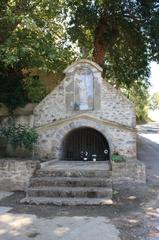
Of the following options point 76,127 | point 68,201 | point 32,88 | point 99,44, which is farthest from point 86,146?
point 68,201

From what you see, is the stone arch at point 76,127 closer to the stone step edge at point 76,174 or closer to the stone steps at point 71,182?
the stone step edge at point 76,174

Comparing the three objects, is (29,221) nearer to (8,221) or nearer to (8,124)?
(8,221)

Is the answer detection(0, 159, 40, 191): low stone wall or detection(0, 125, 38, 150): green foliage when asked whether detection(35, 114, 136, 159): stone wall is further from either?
detection(0, 159, 40, 191): low stone wall

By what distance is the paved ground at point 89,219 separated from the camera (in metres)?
A: 9.12

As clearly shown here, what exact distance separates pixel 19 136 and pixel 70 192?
4.21m

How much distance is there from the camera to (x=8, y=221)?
10328mm

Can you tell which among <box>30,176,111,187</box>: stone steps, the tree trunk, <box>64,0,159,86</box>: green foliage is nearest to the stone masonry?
<box>30,176,111,187</box>: stone steps

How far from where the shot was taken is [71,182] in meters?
13.4

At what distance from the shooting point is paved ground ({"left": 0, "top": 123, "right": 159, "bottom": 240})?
912 centimetres

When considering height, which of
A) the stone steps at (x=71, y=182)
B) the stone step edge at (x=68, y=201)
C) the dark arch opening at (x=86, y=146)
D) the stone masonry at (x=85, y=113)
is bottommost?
the stone step edge at (x=68, y=201)

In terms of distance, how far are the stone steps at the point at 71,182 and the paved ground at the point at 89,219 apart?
0.54m

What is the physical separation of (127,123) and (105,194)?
5127 mm

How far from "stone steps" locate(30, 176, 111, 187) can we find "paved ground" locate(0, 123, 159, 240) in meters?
0.54

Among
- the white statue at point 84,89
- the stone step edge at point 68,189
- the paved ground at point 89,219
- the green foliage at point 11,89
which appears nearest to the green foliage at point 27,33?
the green foliage at point 11,89
